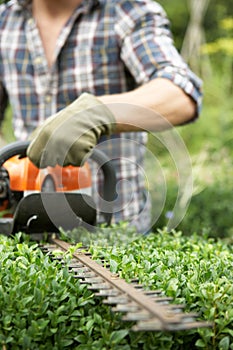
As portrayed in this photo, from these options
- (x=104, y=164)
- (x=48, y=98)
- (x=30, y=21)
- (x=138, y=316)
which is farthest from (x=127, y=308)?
(x=30, y=21)

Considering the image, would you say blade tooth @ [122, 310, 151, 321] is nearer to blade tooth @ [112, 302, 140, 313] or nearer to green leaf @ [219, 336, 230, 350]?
blade tooth @ [112, 302, 140, 313]

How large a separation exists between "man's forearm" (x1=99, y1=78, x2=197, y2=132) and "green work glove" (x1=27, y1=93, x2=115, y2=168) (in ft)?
0.62

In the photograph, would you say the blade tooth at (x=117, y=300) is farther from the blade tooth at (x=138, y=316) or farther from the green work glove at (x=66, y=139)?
the green work glove at (x=66, y=139)

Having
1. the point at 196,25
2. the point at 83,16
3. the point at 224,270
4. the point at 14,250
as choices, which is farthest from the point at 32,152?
the point at 196,25

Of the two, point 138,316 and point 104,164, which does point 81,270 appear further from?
point 104,164

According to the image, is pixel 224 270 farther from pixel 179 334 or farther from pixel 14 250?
pixel 14 250

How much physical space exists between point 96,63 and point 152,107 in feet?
2.15

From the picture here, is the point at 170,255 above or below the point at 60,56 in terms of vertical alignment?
below

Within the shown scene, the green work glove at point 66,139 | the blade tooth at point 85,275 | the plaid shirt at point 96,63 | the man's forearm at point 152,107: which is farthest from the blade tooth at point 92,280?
the plaid shirt at point 96,63

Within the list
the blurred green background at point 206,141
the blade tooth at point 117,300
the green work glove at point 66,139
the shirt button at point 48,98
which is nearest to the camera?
the blade tooth at point 117,300

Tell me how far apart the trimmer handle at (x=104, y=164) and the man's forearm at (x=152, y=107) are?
0.67 feet

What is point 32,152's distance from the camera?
2477mm

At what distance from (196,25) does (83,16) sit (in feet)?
19.5

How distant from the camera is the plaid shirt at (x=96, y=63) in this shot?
3320 mm
